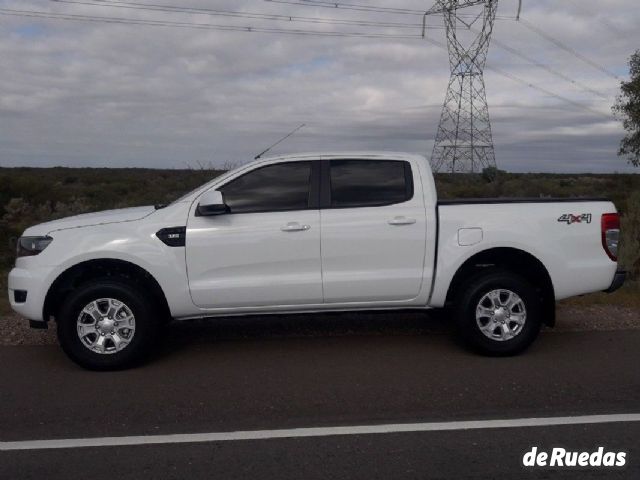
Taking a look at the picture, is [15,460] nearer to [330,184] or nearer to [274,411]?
[274,411]

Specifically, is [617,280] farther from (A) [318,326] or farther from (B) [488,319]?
(A) [318,326]

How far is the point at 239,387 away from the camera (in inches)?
262

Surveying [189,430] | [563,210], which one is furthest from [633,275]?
[189,430]

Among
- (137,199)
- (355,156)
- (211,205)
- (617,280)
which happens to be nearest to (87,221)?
(211,205)

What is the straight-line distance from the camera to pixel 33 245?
725cm

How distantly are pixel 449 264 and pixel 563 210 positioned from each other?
1197 millimetres

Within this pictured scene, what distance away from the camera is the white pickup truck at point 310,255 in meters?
7.16

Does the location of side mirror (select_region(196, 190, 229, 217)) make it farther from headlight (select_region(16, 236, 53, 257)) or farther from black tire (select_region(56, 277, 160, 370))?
headlight (select_region(16, 236, 53, 257))

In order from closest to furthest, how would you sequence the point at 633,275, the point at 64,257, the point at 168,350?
the point at 64,257, the point at 168,350, the point at 633,275

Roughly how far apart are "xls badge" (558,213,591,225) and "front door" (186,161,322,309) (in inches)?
90.7

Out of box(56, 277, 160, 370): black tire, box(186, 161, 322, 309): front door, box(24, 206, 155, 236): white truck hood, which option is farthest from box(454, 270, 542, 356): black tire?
box(24, 206, 155, 236): white truck hood

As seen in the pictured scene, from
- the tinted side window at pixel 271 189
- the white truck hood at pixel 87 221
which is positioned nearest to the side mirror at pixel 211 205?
the tinted side window at pixel 271 189

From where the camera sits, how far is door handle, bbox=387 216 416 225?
24.1 ft

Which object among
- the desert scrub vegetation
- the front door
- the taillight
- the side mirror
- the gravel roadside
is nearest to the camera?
the side mirror
